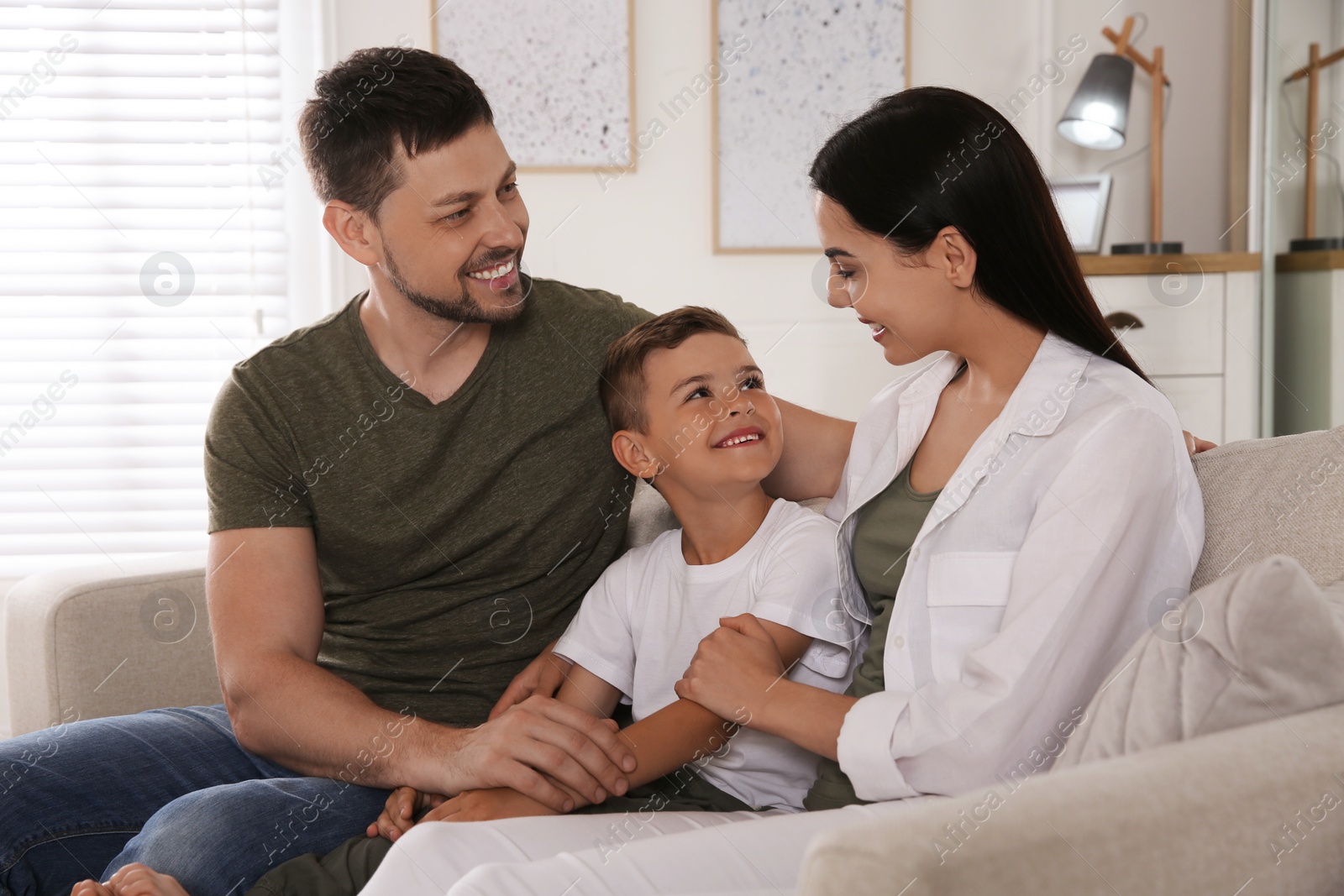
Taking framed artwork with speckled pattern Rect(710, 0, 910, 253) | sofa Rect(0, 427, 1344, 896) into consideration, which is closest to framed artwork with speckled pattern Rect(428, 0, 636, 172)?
framed artwork with speckled pattern Rect(710, 0, 910, 253)

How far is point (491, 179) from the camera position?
1.55 m

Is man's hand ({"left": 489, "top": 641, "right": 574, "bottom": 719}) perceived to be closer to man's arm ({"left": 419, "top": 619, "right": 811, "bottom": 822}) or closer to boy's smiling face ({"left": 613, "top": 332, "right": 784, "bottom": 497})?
man's arm ({"left": 419, "top": 619, "right": 811, "bottom": 822})

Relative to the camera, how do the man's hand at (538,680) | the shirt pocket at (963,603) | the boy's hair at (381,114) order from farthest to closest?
the boy's hair at (381,114)
the man's hand at (538,680)
the shirt pocket at (963,603)

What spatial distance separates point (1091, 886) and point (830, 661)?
635mm

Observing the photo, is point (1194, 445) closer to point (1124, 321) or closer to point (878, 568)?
point (878, 568)

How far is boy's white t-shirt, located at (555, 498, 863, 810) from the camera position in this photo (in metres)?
1.29

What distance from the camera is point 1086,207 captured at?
308cm

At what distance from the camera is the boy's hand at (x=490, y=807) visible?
1193mm

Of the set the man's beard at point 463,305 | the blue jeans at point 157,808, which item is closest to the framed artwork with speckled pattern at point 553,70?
the man's beard at point 463,305

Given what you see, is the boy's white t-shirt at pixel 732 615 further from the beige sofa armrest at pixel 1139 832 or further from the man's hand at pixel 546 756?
the beige sofa armrest at pixel 1139 832

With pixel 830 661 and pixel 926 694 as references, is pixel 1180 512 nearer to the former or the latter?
pixel 926 694

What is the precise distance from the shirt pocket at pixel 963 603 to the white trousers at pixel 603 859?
15cm

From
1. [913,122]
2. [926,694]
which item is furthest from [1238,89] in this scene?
[926,694]

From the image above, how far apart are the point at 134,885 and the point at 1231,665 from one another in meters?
1.04
